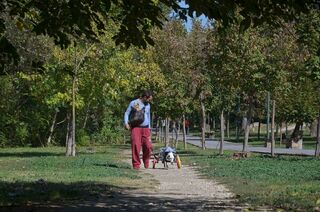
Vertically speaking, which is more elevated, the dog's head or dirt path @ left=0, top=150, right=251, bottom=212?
the dog's head

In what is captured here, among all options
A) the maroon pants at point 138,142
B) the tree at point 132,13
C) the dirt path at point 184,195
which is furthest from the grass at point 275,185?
the tree at point 132,13

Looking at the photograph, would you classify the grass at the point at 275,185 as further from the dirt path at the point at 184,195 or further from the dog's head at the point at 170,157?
the dog's head at the point at 170,157

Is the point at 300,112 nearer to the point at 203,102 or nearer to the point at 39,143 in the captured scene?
the point at 203,102

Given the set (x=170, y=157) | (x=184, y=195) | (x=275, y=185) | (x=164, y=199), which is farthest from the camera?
(x=170, y=157)

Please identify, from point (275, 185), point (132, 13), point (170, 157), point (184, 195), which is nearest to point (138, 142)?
point (170, 157)

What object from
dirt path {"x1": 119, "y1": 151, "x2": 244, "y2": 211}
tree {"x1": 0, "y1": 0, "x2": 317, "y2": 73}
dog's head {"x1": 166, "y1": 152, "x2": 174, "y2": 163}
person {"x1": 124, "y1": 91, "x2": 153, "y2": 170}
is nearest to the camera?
tree {"x1": 0, "y1": 0, "x2": 317, "y2": 73}

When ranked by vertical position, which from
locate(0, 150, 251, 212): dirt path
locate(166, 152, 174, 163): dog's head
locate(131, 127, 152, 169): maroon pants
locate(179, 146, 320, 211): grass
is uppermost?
locate(131, 127, 152, 169): maroon pants

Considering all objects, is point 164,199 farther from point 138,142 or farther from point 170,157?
point 170,157

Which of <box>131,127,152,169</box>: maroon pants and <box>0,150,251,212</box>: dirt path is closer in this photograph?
<box>0,150,251,212</box>: dirt path

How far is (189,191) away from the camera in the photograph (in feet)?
32.9

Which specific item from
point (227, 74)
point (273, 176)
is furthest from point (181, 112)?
point (273, 176)

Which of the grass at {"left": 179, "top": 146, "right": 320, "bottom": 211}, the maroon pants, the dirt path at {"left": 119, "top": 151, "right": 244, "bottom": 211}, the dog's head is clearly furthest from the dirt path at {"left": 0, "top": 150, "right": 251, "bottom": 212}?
the dog's head

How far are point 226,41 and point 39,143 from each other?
2282 centimetres

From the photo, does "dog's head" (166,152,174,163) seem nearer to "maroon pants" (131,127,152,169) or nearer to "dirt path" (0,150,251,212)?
"maroon pants" (131,127,152,169)
